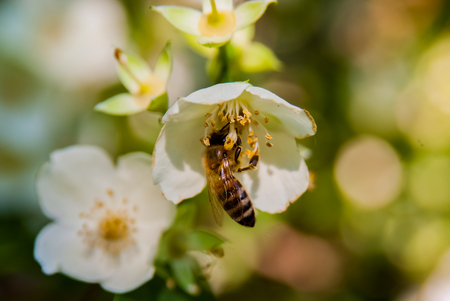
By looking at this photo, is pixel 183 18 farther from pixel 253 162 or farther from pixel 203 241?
pixel 203 241

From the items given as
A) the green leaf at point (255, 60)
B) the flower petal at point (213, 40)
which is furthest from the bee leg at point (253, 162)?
the green leaf at point (255, 60)

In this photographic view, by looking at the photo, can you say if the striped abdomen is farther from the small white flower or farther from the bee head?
the small white flower

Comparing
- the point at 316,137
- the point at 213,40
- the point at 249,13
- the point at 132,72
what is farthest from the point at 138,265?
the point at 316,137

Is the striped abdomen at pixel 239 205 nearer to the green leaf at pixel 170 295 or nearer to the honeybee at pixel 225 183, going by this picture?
the honeybee at pixel 225 183

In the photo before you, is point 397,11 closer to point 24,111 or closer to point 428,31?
point 428,31

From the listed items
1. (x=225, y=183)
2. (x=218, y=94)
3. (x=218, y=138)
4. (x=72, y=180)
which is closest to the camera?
(x=218, y=94)

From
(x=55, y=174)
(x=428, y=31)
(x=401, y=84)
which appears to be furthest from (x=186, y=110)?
(x=428, y=31)
